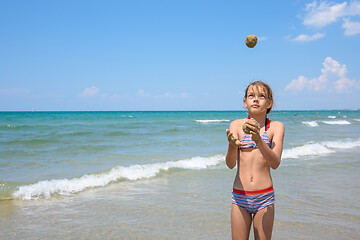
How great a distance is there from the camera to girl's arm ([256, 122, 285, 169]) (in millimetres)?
2160

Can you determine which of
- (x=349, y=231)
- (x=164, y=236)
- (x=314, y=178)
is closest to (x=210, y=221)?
(x=164, y=236)

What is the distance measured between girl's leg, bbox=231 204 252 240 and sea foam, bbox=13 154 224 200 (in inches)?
188

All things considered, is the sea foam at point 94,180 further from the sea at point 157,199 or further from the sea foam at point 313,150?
the sea foam at point 313,150

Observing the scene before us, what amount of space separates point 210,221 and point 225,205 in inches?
33.3

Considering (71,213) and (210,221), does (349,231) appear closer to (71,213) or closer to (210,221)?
(210,221)

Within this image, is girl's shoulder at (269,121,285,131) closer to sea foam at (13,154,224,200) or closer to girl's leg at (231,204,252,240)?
girl's leg at (231,204,252,240)

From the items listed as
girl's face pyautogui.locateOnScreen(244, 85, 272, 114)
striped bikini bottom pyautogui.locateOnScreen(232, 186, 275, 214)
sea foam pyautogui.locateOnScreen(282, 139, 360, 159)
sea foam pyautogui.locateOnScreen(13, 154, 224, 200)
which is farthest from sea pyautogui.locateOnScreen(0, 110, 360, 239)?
girl's face pyautogui.locateOnScreen(244, 85, 272, 114)

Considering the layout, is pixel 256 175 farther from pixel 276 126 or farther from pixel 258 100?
pixel 258 100

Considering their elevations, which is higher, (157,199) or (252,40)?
(252,40)

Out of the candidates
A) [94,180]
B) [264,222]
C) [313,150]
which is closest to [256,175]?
[264,222]

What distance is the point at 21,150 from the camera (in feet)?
41.2

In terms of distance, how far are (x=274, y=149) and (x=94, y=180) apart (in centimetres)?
576

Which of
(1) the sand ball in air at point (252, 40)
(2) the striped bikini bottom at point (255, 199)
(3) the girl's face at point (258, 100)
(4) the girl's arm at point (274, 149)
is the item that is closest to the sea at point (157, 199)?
(2) the striped bikini bottom at point (255, 199)

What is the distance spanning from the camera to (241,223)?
245 centimetres
